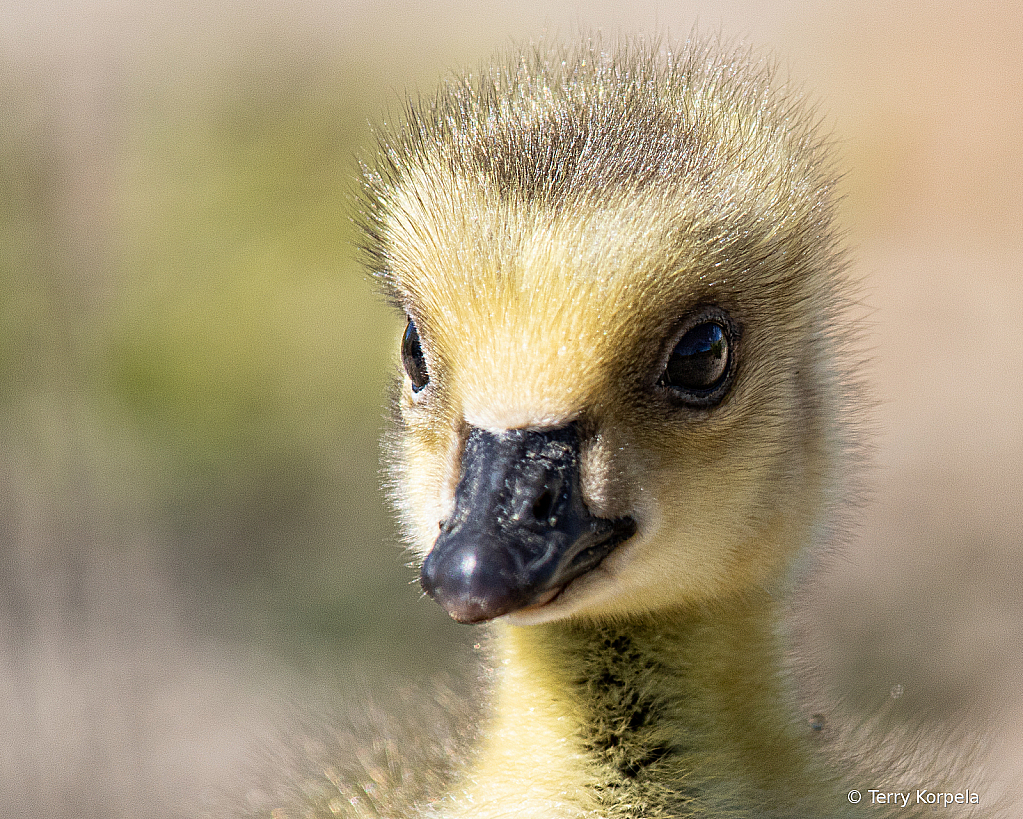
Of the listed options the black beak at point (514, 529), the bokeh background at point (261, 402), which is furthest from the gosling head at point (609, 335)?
the bokeh background at point (261, 402)

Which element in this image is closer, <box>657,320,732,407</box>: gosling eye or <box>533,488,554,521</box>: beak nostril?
<box>533,488,554,521</box>: beak nostril

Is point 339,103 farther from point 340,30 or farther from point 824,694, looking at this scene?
point 824,694

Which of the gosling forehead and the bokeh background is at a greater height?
the bokeh background

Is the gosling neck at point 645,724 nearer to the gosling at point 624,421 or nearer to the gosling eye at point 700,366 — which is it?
the gosling at point 624,421

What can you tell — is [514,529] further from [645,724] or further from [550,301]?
[645,724]

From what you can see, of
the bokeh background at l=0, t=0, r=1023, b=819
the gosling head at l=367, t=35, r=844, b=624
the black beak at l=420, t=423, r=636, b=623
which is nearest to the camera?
the black beak at l=420, t=423, r=636, b=623

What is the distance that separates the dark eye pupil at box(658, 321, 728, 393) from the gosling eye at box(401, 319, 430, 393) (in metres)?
0.39

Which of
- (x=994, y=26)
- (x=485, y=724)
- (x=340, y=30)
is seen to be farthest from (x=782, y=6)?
(x=485, y=724)

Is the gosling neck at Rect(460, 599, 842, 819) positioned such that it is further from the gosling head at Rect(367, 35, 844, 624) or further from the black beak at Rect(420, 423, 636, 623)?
the black beak at Rect(420, 423, 636, 623)

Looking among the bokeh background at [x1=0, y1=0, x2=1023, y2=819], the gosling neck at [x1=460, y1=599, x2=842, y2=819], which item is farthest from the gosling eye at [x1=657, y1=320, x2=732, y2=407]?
the bokeh background at [x1=0, y1=0, x2=1023, y2=819]

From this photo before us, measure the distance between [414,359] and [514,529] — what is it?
0.49 meters

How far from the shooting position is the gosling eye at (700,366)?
5.87ft

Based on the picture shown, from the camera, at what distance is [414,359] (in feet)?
6.44

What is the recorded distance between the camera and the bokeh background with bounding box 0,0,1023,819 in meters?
3.84
